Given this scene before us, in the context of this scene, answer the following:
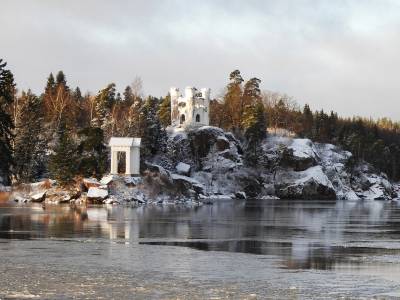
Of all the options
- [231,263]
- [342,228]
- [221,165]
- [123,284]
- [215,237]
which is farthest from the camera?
[221,165]

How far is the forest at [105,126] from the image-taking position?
8125cm

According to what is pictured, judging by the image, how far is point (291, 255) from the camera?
95.0ft

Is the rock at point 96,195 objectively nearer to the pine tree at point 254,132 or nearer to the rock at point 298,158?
the pine tree at point 254,132

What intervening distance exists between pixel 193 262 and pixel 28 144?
68934 mm

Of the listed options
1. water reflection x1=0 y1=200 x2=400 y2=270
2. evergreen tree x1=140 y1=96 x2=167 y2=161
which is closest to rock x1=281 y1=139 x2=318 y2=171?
evergreen tree x1=140 y1=96 x2=167 y2=161

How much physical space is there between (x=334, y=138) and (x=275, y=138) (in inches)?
1199

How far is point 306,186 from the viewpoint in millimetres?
121562

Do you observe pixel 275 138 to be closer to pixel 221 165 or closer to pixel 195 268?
pixel 221 165

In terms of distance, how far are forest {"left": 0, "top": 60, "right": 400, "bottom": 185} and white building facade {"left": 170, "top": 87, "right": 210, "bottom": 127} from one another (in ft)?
15.8

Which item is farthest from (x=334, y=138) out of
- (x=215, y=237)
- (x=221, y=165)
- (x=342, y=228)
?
(x=215, y=237)

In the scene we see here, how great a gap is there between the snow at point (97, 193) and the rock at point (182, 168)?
100ft

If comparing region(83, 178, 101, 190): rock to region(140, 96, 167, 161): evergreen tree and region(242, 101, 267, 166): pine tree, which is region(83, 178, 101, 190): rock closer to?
region(140, 96, 167, 161): evergreen tree

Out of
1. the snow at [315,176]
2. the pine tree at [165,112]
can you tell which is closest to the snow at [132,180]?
the snow at [315,176]

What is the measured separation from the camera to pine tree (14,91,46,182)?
87812 mm
